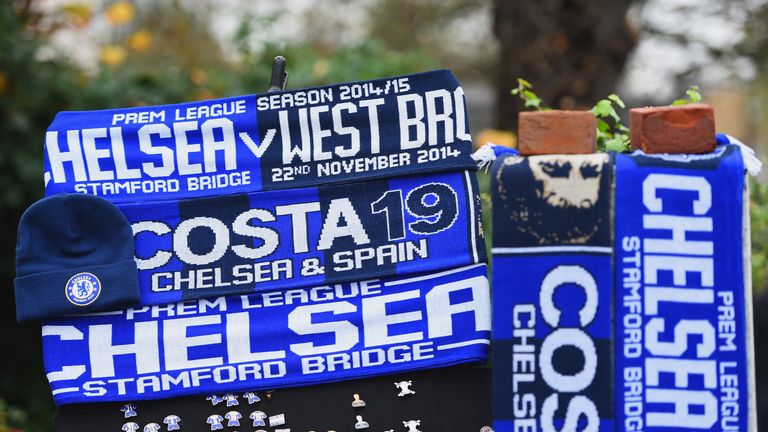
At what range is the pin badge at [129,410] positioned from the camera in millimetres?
2373

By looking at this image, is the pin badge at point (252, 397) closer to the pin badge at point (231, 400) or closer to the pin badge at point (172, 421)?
the pin badge at point (231, 400)

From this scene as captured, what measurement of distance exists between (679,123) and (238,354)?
1.26 meters

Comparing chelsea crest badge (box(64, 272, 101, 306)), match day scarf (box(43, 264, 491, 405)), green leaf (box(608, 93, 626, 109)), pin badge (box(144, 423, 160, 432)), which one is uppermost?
green leaf (box(608, 93, 626, 109))

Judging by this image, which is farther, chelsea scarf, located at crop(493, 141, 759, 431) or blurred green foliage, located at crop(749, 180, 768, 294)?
blurred green foliage, located at crop(749, 180, 768, 294)

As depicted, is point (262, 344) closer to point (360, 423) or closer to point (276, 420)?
point (276, 420)

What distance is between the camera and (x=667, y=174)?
2082 mm

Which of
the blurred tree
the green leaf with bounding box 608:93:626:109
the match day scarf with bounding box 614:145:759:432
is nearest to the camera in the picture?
the match day scarf with bounding box 614:145:759:432

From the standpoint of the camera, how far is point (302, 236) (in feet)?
7.88

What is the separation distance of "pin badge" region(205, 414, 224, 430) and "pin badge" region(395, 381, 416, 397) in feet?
1.55

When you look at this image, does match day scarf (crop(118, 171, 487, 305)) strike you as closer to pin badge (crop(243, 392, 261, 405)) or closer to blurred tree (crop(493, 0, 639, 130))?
pin badge (crop(243, 392, 261, 405))

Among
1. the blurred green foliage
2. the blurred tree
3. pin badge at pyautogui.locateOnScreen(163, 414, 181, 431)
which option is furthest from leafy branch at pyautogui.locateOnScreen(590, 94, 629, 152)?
the blurred tree

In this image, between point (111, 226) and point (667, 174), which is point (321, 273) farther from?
point (667, 174)

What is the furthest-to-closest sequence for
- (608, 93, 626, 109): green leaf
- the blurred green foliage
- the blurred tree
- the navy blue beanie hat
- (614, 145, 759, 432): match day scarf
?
the blurred tree < the blurred green foliage < (608, 93, 626, 109): green leaf < the navy blue beanie hat < (614, 145, 759, 432): match day scarf

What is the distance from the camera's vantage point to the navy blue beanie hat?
2334mm
